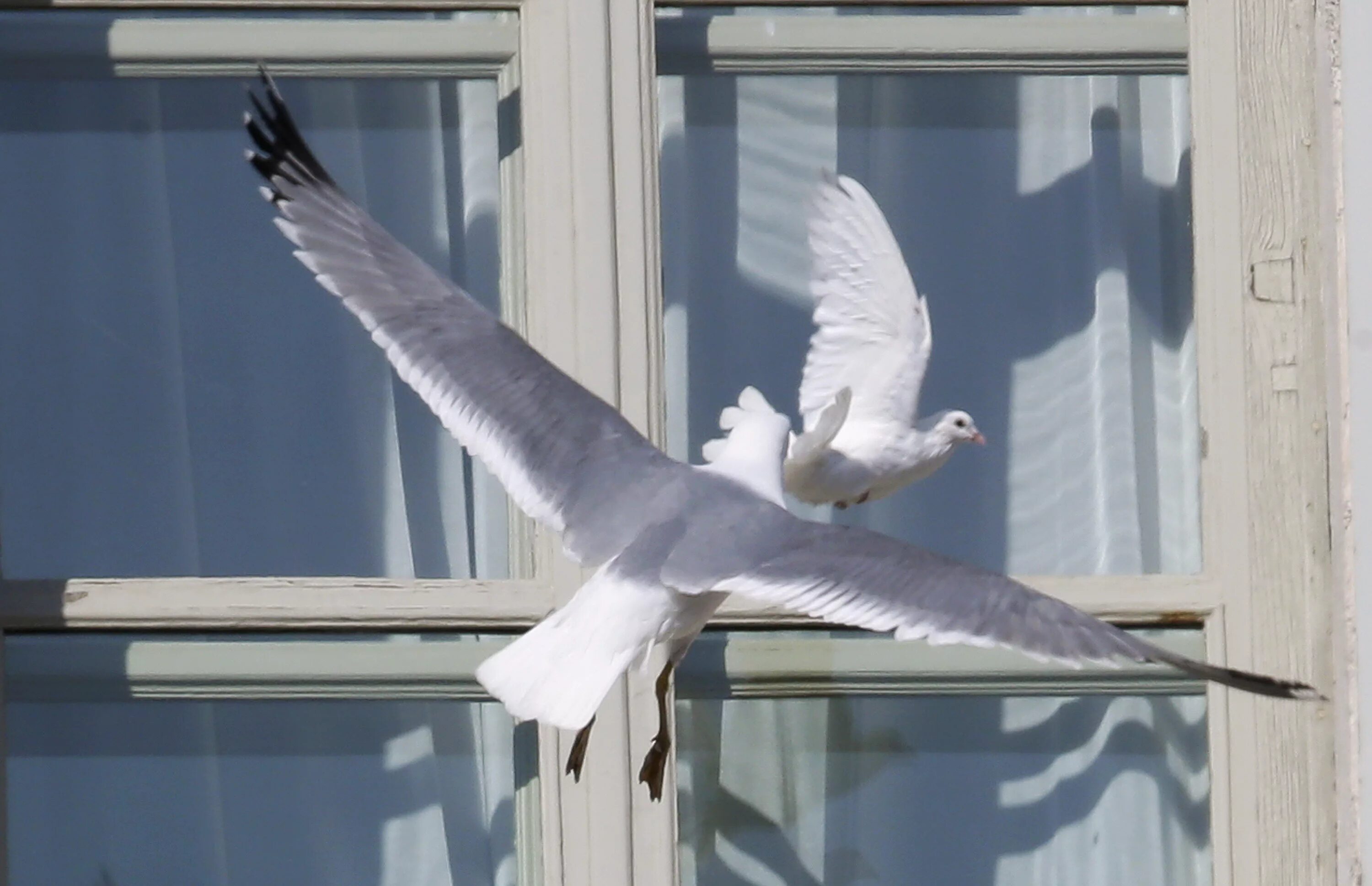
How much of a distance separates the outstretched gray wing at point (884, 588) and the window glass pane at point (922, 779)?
363mm

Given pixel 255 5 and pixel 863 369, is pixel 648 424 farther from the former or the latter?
pixel 255 5

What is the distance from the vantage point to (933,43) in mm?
2793

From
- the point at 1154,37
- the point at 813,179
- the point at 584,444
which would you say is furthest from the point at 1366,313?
the point at 584,444

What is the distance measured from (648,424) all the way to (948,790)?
450 millimetres

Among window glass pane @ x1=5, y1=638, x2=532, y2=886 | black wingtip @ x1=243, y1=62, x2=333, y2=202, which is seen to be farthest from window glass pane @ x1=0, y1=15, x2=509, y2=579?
black wingtip @ x1=243, y1=62, x2=333, y2=202

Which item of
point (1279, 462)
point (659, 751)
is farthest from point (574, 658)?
point (1279, 462)

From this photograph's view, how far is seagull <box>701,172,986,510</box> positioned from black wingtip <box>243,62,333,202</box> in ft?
1.40

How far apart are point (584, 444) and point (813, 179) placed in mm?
497

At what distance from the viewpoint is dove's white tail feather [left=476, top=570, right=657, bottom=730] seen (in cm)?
220

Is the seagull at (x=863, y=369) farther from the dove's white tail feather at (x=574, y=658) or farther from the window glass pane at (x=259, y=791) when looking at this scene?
the window glass pane at (x=259, y=791)

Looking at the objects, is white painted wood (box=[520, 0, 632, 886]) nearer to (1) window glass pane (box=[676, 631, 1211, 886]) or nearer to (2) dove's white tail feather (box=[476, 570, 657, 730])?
(1) window glass pane (box=[676, 631, 1211, 886])

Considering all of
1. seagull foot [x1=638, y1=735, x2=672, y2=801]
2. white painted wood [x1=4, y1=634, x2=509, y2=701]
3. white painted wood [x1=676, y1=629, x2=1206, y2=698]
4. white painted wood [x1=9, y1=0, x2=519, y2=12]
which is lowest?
seagull foot [x1=638, y1=735, x2=672, y2=801]

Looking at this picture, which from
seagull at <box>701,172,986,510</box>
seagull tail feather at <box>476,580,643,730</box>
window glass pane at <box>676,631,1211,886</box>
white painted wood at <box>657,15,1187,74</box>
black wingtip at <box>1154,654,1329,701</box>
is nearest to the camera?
black wingtip at <box>1154,654,1329,701</box>

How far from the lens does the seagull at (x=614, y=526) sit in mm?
2223
